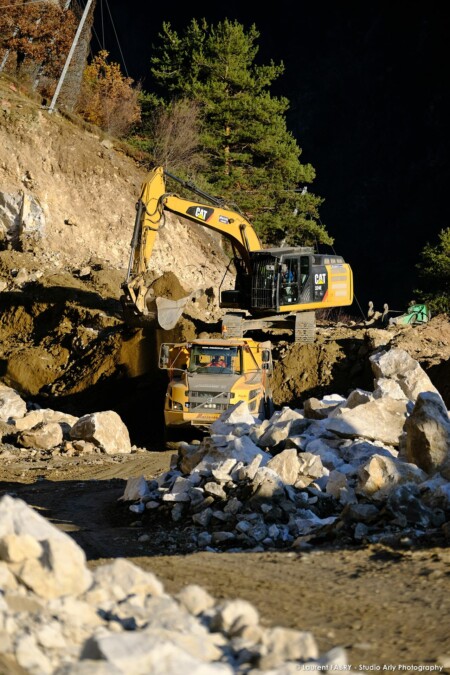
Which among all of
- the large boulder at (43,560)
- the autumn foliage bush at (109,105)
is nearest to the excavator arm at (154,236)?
the large boulder at (43,560)

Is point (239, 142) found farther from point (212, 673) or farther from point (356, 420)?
point (212, 673)

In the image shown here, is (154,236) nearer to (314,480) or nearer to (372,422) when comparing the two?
(372,422)

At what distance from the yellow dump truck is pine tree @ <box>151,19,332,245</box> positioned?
2037 cm

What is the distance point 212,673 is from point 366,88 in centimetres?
5932

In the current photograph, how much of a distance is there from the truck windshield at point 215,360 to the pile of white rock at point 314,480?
4637mm

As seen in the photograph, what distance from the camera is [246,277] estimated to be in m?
23.1

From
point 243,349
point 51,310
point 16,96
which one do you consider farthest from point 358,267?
point 243,349

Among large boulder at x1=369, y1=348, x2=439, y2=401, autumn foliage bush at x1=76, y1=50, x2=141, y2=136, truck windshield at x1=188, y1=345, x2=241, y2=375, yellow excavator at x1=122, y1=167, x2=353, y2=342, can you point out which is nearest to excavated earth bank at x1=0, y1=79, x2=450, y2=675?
yellow excavator at x1=122, y1=167, x2=353, y2=342

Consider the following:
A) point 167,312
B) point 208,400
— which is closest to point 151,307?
point 167,312

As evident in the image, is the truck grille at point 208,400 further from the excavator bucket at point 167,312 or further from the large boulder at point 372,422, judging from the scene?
the large boulder at point 372,422

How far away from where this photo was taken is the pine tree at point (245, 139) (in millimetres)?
38250

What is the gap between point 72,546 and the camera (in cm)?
516

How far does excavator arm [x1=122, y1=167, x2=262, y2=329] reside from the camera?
21.2 meters

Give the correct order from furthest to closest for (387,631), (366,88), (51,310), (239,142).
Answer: (366,88) < (239,142) < (51,310) < (387,631)
